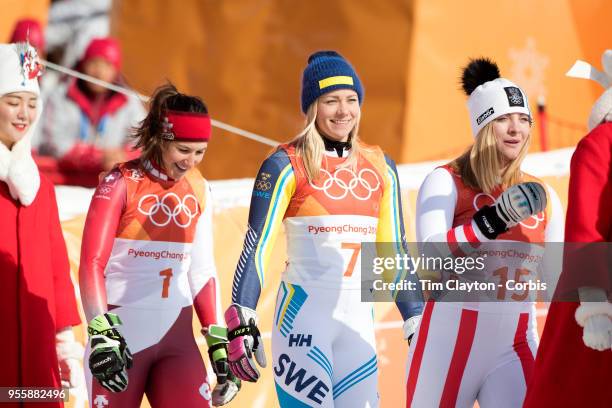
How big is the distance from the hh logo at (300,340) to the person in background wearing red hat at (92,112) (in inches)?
184

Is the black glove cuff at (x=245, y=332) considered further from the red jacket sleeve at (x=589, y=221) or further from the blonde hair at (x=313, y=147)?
the red jacket sleeve at (x=589, y=221)

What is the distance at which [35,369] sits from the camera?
5996 mm

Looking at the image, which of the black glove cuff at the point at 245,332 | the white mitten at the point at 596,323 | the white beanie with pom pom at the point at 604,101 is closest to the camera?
the white mitten at the point at 596,323

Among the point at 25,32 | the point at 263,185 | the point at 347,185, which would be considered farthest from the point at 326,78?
the point at 25,32

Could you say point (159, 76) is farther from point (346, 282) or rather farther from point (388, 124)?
point (346, 282)

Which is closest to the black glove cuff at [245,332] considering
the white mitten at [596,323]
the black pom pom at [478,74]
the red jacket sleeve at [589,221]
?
the red jacket sleeve at [589,221]

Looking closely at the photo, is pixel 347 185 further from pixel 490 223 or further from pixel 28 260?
pixel 28 260

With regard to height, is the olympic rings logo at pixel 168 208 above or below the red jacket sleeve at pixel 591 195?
above

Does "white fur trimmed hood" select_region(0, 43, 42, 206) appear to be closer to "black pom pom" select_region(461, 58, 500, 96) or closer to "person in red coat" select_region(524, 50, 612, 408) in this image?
"black pom pom" select_region(461, 58, 500, 96)

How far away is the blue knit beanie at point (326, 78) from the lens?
21.4ft

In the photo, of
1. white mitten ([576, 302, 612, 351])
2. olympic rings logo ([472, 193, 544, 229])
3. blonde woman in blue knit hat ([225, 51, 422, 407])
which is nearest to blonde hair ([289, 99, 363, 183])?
blonde woman in blue knit hat ([225, 51, 422, 407])

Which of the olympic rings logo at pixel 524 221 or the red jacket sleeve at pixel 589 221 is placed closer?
the red jacket sleeve at pixel 589 221

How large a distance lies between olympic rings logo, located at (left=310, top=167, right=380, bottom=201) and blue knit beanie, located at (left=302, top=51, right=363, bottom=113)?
41 centimetres

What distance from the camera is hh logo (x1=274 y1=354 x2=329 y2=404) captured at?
6129 mm
